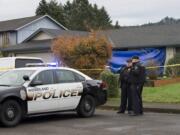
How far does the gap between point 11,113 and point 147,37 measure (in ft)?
77.5

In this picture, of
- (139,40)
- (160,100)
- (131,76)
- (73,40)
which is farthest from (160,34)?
(131,76)

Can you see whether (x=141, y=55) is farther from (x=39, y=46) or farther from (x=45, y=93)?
(x=45, y=93)

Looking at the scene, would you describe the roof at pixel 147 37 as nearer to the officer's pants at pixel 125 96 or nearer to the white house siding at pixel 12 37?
the white house siding at pixel 12 37

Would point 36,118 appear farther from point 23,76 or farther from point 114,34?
point 114,34

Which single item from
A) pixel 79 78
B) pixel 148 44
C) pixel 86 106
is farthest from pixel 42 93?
pixel 148 44

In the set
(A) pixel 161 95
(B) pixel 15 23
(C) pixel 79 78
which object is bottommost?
(A) pixel 161 95

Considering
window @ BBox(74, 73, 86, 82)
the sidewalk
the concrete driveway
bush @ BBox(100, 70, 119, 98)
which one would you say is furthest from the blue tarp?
window @ BBox(74, 73, 86, 82)

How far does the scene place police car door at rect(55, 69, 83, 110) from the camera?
13992mm

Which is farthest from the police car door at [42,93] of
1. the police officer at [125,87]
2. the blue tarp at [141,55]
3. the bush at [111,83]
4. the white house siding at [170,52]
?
the white house siding at [170,52]

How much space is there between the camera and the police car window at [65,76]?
14203 millimetres

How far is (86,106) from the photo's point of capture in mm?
14781

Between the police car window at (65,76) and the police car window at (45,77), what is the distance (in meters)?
0.23

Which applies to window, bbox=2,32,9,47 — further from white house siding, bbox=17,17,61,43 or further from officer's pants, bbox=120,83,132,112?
officer's pants, bbox=120,83,132,112

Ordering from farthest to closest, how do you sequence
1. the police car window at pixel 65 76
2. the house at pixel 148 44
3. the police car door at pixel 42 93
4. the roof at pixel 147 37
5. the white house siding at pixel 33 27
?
1. the white house siding at pixel 33 27
2. the roof at pixel 147 37
3. the house at pixel 148 44
4. the police car window at pixel 65 76
5. the police car door at pixel 42 93
